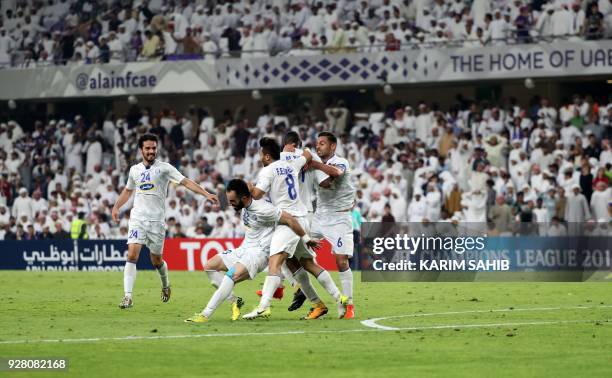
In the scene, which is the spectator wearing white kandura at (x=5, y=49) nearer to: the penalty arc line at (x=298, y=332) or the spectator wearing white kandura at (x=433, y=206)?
the spectator wearing white kandura at (x=433, y=206)

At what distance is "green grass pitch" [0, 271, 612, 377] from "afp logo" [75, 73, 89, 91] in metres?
23.1

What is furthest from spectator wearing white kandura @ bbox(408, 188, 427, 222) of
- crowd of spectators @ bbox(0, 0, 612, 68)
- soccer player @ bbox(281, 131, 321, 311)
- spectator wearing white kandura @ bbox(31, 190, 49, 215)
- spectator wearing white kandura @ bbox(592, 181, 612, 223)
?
soccer player @ bbox(281, 131, 321, 311)

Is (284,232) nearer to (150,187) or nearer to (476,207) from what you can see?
(150,187)

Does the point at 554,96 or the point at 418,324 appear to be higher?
the point at 554,96

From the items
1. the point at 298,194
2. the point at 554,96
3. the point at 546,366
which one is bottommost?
the point at 546,366

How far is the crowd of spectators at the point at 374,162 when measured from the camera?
33125 mm

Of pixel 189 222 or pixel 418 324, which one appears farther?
pixel 189 222

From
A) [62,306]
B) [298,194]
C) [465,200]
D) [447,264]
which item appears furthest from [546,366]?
[465,200]

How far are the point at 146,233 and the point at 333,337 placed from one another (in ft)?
20.4

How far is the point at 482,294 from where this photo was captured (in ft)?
73.1

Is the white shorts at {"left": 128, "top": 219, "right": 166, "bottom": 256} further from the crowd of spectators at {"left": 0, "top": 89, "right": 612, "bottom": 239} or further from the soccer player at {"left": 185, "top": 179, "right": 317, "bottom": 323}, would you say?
the crowd of spectators at {"left": 0, "top": 89, "right": 612, "bottom": 239}

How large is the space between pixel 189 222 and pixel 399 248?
11.6m

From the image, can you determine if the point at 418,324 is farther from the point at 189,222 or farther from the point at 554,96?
the point at 554,96

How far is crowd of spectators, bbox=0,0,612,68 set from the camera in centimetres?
3703
